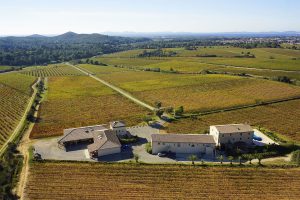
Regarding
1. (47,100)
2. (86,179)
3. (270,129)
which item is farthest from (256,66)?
(86,179)

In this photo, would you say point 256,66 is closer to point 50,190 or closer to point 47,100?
point 47,100

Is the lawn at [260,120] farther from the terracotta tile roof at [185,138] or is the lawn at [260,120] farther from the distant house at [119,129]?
the distant house at [119,129]

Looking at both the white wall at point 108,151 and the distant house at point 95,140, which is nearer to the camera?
the white wall at point 108,151

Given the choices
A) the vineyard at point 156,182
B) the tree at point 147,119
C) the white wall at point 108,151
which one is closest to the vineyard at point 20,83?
the tree at point 147,119

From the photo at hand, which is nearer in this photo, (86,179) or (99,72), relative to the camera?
(86,179)

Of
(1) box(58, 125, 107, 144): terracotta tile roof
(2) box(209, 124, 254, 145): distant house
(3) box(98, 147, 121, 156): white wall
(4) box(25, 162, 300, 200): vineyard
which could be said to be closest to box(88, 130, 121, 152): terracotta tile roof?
(3) box(98, 147, 121, 156): white wall

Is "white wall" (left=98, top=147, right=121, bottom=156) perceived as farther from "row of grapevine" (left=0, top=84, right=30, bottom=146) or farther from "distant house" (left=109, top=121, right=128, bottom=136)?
"row of grapevine" (left=0, top=84, right=30, bottom=146)
